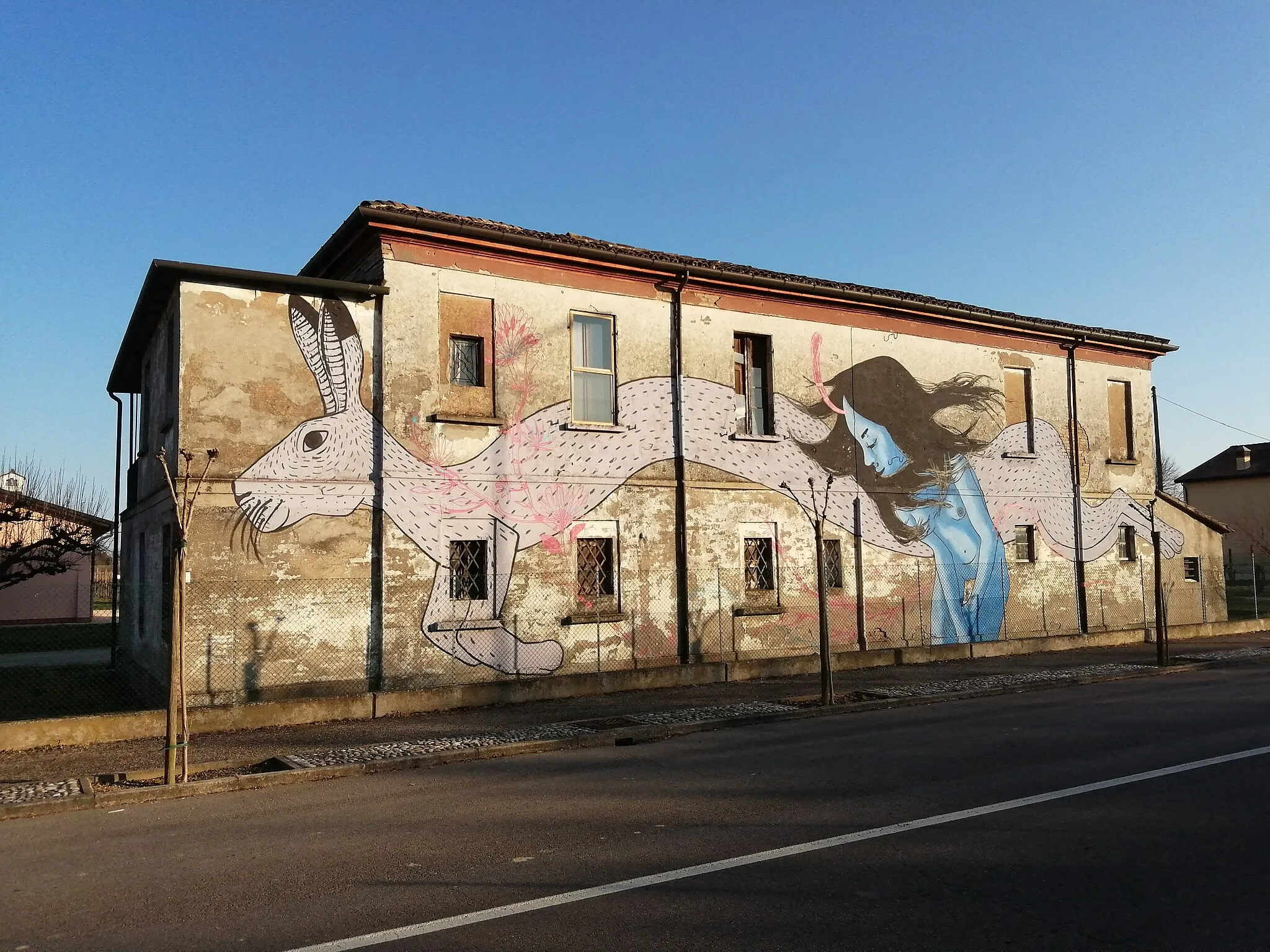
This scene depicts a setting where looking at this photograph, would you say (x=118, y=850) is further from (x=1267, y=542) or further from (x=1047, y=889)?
(x=1267, y=542)

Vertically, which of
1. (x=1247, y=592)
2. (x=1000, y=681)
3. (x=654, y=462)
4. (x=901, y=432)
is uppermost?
(x=901, y=432)

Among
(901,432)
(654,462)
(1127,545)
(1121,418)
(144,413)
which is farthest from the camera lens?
(1121,418)

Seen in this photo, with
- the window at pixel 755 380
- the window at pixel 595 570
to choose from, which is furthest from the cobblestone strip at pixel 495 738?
the window at pixel 755 380

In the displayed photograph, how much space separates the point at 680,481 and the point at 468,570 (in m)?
4.20

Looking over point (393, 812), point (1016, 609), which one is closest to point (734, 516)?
point (1016, 609)

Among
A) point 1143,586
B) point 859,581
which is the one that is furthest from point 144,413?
Answer: point 1143,586

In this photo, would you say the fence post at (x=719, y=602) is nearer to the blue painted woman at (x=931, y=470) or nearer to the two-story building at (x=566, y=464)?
the two-story building at (x=566, y=464)

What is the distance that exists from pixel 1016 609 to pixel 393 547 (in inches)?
570

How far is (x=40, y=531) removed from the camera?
31.0 metres

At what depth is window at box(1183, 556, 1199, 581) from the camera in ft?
82.7

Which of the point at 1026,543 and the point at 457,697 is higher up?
the point at 1026,543

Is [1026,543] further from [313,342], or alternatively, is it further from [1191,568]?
[313,342]

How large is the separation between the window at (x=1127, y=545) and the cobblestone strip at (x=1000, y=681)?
6.77m

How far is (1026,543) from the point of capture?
72.2ft
